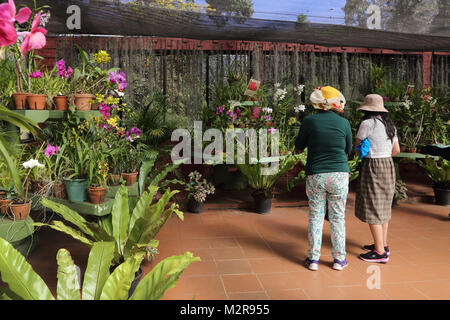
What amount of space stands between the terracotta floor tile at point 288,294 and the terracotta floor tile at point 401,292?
59 cm

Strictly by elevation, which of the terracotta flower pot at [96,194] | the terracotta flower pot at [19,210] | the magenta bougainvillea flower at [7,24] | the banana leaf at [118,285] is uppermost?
the magenta bougainvillea flower at [7,24]

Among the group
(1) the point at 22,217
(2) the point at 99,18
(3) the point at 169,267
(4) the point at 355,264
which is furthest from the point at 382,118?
(1) the point at 22,217

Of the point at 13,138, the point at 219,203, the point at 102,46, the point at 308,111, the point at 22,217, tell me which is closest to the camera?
the point at 22,217

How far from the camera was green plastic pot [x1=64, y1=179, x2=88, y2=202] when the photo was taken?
3002mm

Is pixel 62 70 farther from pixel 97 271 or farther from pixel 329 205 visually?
pixel 329 205

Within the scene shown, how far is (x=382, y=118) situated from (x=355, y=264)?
1248mm

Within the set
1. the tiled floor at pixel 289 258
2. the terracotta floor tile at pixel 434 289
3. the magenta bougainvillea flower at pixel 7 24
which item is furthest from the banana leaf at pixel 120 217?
the terracotta floor tile at pixel 434 289

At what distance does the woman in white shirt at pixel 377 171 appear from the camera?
3.24m

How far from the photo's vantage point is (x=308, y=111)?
6.07 meters

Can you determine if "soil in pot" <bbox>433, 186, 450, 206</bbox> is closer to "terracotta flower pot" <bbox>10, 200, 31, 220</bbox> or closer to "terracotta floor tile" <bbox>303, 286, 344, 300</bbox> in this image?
"terracotta floor tile" <bbox>303, 286, 344, 300</bbox>

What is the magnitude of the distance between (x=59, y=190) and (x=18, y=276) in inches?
55.6

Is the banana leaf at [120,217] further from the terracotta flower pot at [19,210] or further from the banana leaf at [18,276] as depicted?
the banana leaf at [18,276]

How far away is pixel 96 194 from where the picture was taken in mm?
2996
